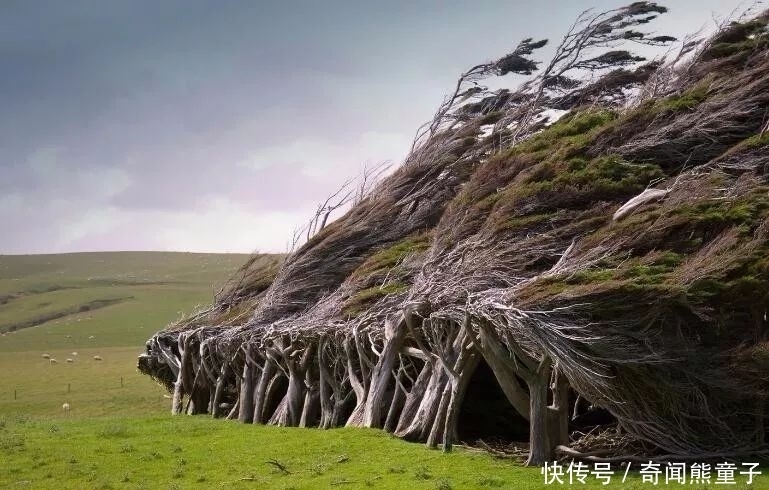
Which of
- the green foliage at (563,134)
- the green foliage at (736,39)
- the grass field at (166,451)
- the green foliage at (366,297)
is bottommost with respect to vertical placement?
the grass field at (166,451)

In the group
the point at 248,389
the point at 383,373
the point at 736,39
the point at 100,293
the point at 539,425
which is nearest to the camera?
the point at 539,425

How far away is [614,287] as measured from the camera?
1079 cm

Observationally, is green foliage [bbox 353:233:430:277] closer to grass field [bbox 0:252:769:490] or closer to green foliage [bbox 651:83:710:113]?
grass field [bbox 0:252:769:490]

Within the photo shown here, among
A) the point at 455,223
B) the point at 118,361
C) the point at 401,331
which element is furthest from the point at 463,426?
the point at 118,361

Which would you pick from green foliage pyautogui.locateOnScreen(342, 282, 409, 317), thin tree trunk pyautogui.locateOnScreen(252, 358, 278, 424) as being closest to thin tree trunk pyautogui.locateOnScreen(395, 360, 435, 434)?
green foliage pyautogui.locateOnScreen(342, 282, 409, 317)

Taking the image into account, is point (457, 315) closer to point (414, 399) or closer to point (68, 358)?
point (414, 399)

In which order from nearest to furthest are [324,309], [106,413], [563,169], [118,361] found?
[563,169] → [324,309] → [106,413] → [118,361]

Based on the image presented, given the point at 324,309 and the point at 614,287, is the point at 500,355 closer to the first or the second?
the point at 614,287

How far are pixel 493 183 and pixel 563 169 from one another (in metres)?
2.03

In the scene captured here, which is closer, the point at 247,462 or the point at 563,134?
the point at 247,462

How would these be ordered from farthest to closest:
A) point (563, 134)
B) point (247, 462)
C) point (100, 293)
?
point (100, 293) → point (563, 134) → point (247, 462)

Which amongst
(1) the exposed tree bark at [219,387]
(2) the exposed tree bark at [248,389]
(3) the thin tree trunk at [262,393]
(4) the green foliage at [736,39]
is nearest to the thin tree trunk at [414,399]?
(3) the thin tree trunk at [262,393]

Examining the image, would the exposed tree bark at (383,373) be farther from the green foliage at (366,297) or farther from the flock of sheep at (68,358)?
the flock of sheep at (68,358)

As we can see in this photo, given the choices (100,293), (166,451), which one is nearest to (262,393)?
(166,451)
